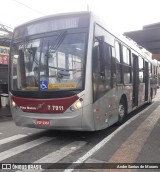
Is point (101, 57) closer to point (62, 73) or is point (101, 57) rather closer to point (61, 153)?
point (62, 73)

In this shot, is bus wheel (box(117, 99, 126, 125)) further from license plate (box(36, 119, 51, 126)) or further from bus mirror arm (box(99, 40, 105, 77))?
license plate (box(36, 119, 51, 126))

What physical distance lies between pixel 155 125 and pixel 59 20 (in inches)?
202

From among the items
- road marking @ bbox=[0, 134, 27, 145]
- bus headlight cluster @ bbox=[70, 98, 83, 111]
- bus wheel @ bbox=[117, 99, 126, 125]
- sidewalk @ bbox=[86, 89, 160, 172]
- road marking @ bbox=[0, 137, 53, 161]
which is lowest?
sidewalk @ bbox=[86, 89, 160, 172]

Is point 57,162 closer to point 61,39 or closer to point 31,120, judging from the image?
point 31,120

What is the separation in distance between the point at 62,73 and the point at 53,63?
37cm

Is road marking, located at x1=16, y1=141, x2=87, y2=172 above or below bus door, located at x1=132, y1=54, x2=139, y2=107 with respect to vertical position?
below

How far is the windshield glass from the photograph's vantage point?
6992 mm

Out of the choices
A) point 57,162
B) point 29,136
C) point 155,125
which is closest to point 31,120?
point 29,136

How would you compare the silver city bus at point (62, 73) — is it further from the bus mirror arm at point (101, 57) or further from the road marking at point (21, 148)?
the road marking at point (21, 148)

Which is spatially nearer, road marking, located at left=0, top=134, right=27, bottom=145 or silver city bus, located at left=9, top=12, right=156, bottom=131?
silver city bus, located at left=9, top=12, right=156, bottom=131

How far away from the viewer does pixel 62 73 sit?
23.1ft

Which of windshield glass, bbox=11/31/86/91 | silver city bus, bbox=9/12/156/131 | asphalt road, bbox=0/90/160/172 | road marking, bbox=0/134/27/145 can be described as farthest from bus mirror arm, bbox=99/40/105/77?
road marking, bbox=0/134/27/145

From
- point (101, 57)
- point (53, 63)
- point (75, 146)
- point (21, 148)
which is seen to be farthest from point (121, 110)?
point (21, 148)

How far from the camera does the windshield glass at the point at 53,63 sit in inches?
275
